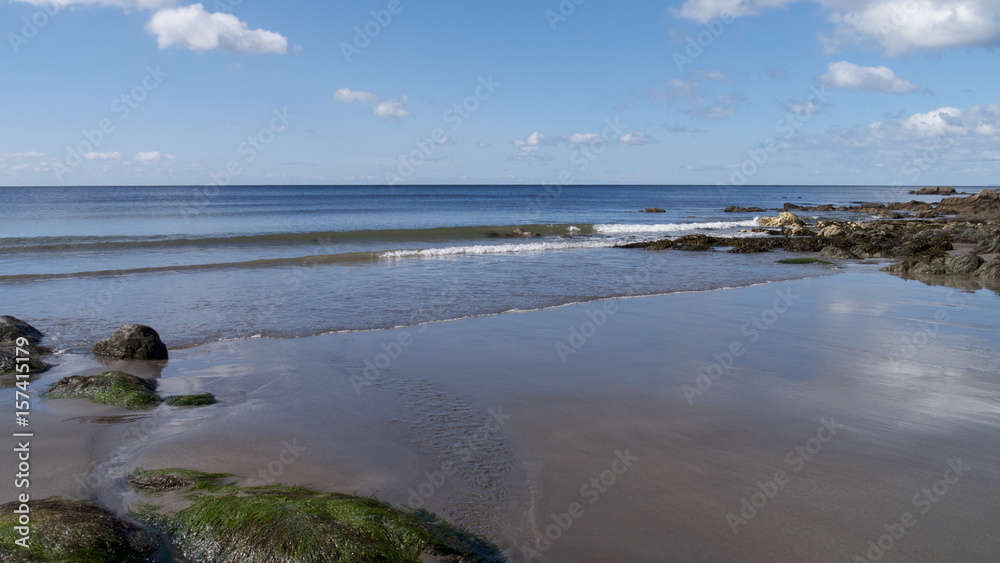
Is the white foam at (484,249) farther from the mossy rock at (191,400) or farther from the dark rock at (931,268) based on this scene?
the mossy rock at (191,400)

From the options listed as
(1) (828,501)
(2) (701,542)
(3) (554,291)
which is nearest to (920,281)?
(3) (554,291)

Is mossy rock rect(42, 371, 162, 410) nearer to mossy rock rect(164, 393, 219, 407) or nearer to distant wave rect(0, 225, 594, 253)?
mossy rock rect(164, 393, 219, 407)

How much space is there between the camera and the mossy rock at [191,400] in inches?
255

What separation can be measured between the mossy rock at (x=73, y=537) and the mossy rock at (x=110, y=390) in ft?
8.91

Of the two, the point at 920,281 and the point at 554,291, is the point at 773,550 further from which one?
the point at 920,281

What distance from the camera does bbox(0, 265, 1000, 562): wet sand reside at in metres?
4.10

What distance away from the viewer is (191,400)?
6551 mm

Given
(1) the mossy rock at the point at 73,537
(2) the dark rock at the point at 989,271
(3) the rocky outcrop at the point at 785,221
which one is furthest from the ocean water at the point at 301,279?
(3) the rocky outcrop at the point at 785,221

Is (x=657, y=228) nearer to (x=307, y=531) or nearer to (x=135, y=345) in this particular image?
(x=135, y=345)

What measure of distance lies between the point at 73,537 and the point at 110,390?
11.6 feet

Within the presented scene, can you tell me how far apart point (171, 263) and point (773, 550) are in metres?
20.4

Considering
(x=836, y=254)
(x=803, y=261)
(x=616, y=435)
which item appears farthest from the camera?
(x=836, y=254)

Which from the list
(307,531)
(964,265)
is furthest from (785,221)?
(307,531)

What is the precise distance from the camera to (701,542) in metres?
3.91
